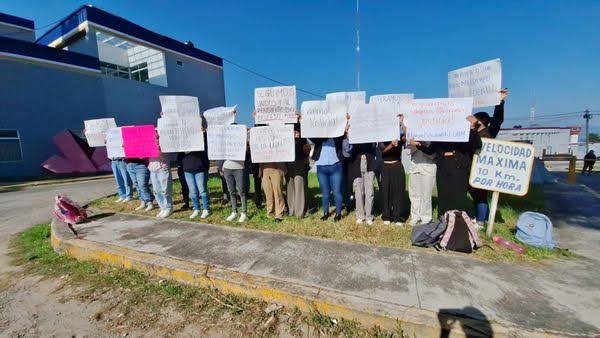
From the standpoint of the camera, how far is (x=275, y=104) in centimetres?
496

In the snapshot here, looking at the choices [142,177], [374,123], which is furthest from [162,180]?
[374,123]

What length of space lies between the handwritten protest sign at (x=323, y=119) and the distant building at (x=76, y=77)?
58.0 ft

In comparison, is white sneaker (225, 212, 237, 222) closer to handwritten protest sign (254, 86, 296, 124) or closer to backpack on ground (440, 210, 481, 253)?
handwritten protest sign (254, 86, 296, 124)

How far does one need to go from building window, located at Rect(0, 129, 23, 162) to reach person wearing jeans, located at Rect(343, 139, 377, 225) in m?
18.4

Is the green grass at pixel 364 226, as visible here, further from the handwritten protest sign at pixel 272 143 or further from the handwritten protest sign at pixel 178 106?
the handwritten protest sign at pixel 178 106

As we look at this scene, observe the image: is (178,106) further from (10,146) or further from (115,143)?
(10,146)

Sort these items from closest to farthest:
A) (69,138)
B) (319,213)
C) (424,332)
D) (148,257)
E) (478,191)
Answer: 1. (424,332)
2. (148,257)
3. (478,191)
4. (319,213)
5. (69,138)

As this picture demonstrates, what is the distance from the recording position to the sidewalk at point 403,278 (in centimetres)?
235

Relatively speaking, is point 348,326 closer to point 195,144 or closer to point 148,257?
point 148,257

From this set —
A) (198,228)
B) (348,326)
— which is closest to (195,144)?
(198,228)

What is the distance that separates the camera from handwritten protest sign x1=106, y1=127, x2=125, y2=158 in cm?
618

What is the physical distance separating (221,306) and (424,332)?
1.90m

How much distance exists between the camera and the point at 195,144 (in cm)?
505

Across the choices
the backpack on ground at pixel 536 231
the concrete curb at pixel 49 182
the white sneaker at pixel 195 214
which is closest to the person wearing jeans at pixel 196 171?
the white sneaker at pixel 195 214
